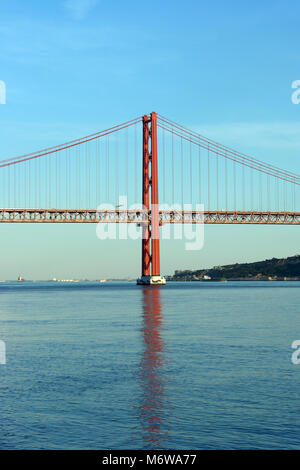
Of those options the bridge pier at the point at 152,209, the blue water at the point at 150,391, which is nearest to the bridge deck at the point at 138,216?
the bridge pier at the point at 152,209

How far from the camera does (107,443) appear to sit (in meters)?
11.5

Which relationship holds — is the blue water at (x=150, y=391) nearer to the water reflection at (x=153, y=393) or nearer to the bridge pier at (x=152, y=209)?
the water reflection at (x=153, y=393)

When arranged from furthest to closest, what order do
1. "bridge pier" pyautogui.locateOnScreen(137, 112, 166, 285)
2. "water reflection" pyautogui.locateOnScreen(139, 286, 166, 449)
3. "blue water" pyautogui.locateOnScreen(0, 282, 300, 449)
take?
"bridge pier" pyautogui.locateOnScreen(137, 112, 166, 285) < "water reflection" pyautogui.locateOnScreen(139, 286, 166, 449) < "blue water" pyautogui.locateOnScreen(0, 282, 300, 449)

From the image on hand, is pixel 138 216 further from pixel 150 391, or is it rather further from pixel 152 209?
pixel 150 391

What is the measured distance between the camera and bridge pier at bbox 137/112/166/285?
90688mm

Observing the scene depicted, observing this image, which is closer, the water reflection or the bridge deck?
the water reflection

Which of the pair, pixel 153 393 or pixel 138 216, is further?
pixel 138 216

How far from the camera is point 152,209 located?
9075cm

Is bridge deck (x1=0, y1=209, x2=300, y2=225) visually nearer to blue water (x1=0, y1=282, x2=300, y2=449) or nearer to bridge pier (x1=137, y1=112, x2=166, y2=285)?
bridge pier (x1=137, y1=112, x2=166, y2=285)

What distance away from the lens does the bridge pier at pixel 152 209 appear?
298 ft

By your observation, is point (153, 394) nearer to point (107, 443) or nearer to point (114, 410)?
point (114, 410)

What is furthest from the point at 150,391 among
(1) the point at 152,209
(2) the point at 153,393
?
(1) the point at 152,209

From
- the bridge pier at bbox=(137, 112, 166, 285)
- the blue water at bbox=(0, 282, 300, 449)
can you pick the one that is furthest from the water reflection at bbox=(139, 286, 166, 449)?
the bridge pier at bbox=(137, 112, 166, 285)
